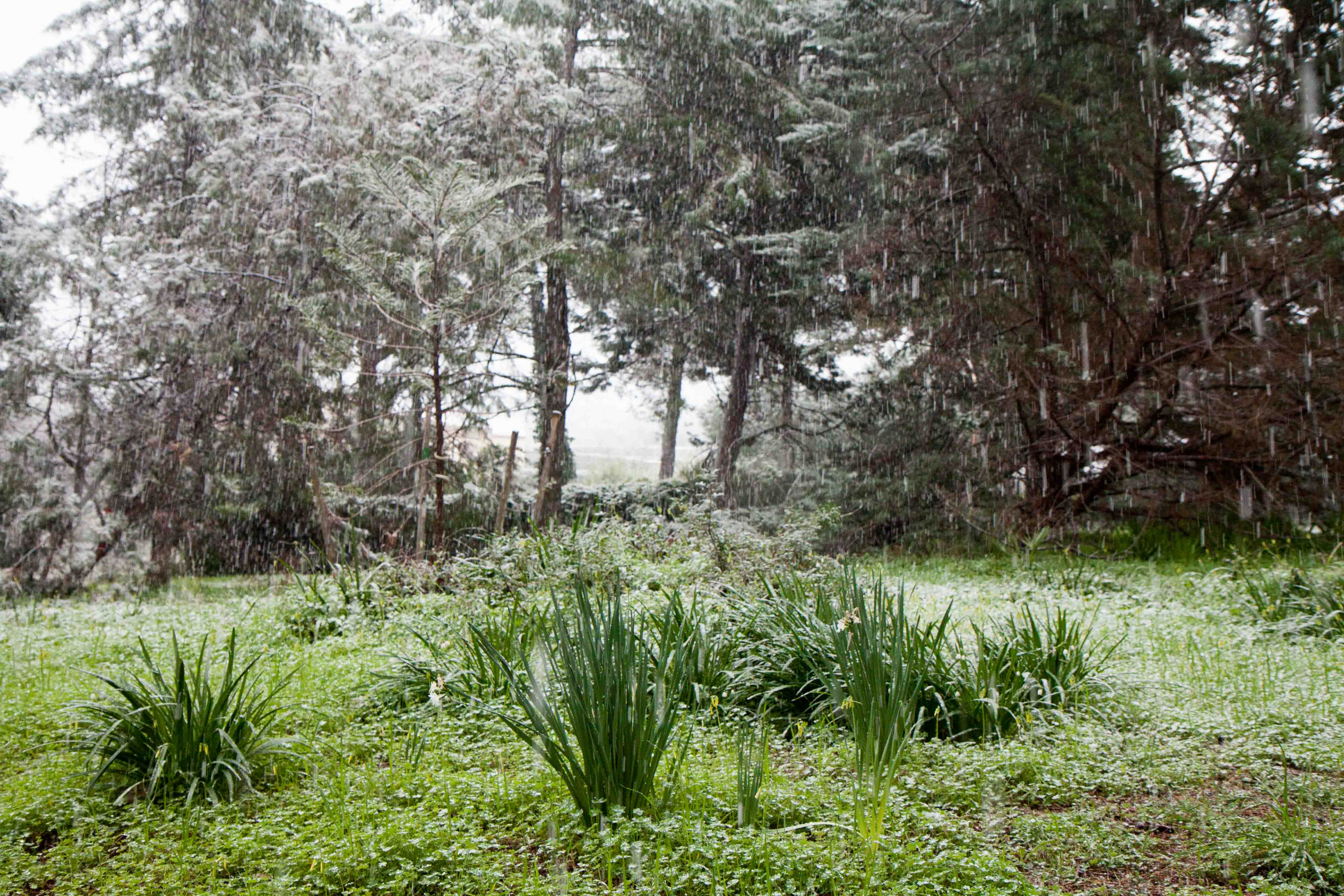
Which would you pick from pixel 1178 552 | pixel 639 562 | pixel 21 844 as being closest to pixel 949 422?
pixel 1178 552

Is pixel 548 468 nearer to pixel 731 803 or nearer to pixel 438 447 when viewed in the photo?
pixel 438 447

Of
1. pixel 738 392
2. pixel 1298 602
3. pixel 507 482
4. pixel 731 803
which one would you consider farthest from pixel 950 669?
pixel 738 392

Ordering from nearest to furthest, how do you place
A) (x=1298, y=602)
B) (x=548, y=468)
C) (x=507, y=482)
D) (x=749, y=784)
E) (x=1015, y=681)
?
(x=749, y=784) < (x=1015, y=681) < (x=1298, y=602) < (x=507, y=482) < (x=548, y=468)

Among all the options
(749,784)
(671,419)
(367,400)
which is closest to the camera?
(749,784)

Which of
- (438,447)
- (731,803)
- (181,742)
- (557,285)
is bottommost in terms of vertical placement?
(731,803)

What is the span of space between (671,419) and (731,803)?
52.3ft

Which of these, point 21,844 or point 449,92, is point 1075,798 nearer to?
point 21,844

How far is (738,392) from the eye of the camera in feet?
48.1

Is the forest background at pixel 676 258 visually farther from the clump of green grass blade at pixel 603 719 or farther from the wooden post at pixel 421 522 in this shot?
the clump of green grass blade at pixel 603 719

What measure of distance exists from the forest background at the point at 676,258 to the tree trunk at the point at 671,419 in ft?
7.11

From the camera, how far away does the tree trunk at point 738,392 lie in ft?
47.5

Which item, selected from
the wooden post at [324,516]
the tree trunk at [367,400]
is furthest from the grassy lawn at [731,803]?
the tree trunk at [367,400]

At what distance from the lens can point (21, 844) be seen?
2.59 metres

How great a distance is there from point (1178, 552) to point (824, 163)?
7381mm
